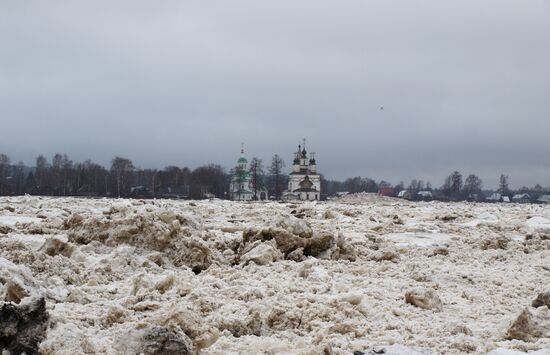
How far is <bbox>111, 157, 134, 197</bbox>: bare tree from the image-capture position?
3170 inches

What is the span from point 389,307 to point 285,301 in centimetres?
102

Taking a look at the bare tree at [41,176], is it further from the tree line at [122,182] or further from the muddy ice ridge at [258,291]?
the muddy ice ridge at [258,291]

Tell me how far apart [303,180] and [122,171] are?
2980 centimetres

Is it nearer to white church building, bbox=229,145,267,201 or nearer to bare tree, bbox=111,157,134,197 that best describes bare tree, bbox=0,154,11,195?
bare tree, bbox=111,157,134,197

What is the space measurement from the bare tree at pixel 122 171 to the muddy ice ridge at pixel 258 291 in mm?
69340

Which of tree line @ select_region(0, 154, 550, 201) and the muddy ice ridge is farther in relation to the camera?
tree line @ select_region(0, 154, 550, 201)

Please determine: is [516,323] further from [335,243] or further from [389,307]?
[335,243]

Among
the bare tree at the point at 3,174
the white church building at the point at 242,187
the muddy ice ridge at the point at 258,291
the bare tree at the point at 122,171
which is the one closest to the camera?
the muddy ice ridge at the point at 258,291

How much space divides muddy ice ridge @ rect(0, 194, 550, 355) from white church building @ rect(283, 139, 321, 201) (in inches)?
3415

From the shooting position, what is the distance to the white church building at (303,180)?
99.4 meters

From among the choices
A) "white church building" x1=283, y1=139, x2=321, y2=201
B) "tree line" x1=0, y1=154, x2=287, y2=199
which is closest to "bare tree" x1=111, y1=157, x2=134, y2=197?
"tree line" x1=0, y1=154, x2=287, y2=199

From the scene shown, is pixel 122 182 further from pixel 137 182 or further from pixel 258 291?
pixel 258 291

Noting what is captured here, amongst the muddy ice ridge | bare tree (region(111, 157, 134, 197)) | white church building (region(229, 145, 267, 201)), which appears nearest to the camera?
the muddy ice ridge

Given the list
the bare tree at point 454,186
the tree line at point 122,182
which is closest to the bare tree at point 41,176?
the tree line at point 122,182
